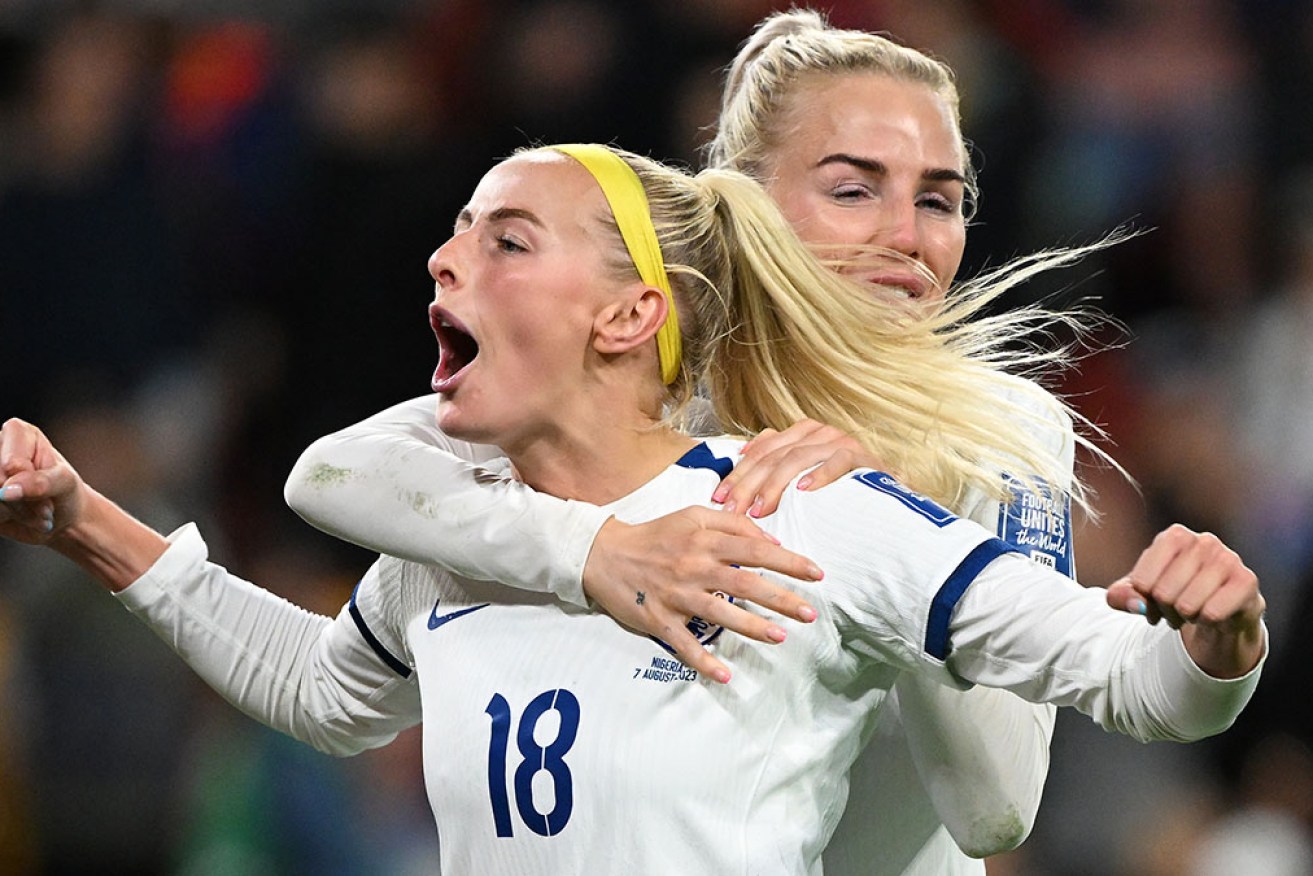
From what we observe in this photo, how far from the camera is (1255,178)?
5918 mm

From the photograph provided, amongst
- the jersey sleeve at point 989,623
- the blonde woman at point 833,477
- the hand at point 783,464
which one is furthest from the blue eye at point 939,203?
the jersey sleeve at point 989,623

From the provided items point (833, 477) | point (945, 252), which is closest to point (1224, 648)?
point (833, 477)

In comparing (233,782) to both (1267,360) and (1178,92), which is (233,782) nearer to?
(1267,360)

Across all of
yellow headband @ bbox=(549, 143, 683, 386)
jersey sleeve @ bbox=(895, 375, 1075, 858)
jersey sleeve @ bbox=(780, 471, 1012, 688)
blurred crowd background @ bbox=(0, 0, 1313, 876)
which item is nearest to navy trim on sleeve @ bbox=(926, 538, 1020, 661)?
jersey sleeve @ bbox=(780, 471, 1012, 688)

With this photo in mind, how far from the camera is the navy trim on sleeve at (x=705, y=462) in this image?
8.07 ft

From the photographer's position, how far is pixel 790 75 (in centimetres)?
329

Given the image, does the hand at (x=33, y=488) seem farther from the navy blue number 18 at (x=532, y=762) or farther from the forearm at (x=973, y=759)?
the forearm at (x=973, y=759)

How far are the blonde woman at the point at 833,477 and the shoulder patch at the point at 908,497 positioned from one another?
0.03 m

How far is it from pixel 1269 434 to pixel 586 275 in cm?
356

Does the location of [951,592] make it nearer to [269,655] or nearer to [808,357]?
[808,357]

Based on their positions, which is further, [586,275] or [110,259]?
[110,259]

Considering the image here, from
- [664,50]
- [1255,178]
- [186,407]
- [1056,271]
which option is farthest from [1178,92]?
[186,407]

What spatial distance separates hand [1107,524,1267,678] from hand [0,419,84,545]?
142 cm

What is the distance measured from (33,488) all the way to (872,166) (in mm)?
1404
